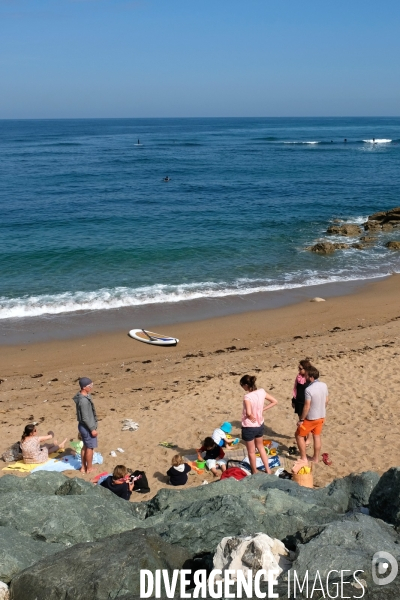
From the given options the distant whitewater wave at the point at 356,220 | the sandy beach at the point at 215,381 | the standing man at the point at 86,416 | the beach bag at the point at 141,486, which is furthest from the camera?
the distant whitewater wave at the point at 356,220

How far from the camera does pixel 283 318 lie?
1780 cm

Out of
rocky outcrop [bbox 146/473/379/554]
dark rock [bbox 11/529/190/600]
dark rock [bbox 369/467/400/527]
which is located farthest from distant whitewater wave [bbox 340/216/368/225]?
dark rock [bbox 11/529/190/600]

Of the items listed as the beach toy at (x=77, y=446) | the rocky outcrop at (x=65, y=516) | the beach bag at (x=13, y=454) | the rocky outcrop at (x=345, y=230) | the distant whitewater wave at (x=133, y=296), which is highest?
the rocky outcrop at (x=345, y=230)

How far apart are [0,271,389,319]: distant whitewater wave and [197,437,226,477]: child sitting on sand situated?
400 inches

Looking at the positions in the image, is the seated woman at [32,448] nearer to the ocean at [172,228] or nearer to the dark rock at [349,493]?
the dark rock at [349,493]

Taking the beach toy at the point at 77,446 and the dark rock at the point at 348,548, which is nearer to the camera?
the dark rock at the point at 348,548

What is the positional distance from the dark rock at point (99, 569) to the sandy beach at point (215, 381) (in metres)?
3.74

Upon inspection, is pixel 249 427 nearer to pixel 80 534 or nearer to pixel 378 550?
pixel 80 534

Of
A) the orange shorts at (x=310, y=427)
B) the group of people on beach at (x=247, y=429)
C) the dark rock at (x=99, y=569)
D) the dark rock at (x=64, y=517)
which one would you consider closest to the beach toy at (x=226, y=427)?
the group of people on beach at (x=247, y=429)

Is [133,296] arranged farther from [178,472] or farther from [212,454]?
[178,472]

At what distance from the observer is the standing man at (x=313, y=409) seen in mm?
8812

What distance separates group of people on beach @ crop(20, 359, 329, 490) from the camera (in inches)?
334

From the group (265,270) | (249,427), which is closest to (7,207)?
(265,270)

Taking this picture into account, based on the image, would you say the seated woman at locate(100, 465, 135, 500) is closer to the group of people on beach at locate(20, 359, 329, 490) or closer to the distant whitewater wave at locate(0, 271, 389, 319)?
the group of people on beach at locate(20, 359, 329, 490)
